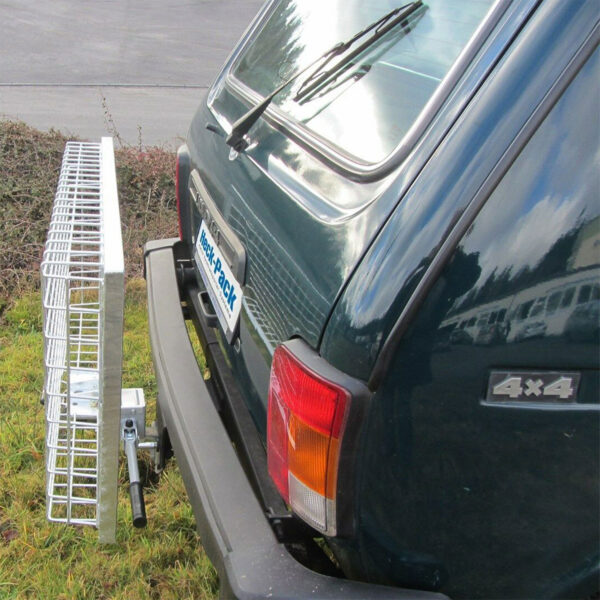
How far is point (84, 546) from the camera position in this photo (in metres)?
2.42

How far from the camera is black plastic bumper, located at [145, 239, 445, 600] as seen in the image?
1431 millimetres

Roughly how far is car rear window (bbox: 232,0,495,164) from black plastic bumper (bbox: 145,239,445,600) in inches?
31.2

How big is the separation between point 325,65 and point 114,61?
1141cm

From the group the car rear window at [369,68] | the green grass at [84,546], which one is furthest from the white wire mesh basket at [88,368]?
the car rear window at [369,68]

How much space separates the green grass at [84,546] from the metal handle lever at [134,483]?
0.98 feet

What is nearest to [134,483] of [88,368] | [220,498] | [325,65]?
[88,368]

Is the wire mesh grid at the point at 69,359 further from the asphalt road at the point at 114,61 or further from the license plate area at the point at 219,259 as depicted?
the asphalt road at the point at 114,61

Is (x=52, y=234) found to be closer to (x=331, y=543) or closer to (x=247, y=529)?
(x=247, y=529)

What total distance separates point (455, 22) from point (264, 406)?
1011 millimetres

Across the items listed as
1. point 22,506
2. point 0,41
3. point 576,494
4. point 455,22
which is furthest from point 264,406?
point 0,41

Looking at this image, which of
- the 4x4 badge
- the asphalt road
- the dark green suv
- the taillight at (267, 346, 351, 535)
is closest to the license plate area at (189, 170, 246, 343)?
the dark green suv

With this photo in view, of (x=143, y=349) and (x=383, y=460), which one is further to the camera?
(x=143, y=349)

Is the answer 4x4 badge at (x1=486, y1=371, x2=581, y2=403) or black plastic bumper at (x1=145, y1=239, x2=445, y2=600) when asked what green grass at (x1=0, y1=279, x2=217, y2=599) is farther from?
4x4 badge at (x1=486, y1=371, x2=581, y2=403)

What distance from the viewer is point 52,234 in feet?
6.63
